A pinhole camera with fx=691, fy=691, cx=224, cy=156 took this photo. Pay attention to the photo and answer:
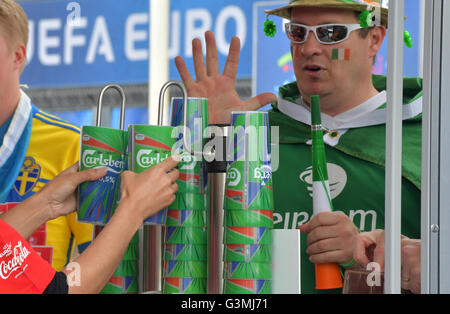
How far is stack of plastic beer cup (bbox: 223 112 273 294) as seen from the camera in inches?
54.4

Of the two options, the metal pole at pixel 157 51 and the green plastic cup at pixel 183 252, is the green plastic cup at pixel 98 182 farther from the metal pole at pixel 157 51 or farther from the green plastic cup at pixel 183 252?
the metal pole at pixel 157 51

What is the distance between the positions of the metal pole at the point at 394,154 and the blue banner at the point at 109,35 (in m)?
0.60

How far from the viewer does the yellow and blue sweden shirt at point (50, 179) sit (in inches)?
84.1

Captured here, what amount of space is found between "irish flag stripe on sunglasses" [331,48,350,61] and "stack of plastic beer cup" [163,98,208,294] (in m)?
0.55

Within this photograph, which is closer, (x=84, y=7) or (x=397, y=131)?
(x=397, y=131)

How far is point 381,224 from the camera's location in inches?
70.7

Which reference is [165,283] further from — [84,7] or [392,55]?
[84,7]

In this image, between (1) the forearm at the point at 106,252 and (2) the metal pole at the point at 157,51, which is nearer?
(1) the forearm at the point at 106,252

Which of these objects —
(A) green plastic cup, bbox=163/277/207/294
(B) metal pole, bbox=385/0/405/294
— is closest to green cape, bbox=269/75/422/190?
(B) metal pole, bbox=385/0/405/294

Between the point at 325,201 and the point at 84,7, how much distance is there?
3.17ft

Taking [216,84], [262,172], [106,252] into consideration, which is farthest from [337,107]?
[106,252]

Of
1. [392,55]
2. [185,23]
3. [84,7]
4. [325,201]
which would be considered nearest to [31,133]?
[84,7]

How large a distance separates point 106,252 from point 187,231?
0.19 metres

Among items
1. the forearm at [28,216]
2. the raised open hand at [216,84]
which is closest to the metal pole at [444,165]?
the raised open hand at [216,84]
